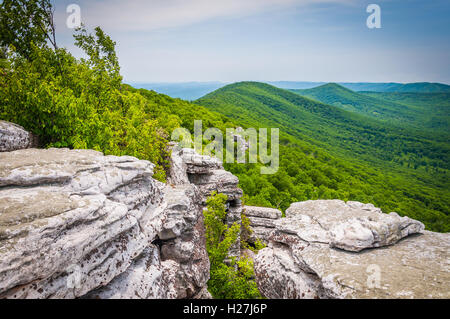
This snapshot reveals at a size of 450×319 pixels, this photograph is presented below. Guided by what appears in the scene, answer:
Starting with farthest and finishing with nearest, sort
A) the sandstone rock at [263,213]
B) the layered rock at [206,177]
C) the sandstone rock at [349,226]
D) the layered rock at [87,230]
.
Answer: the sandstone rock at [263,213], the layered rock at [206,177], the sandstone rock at [349,226], the layered rock at [87,230]

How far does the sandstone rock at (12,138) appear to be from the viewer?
9422 mm

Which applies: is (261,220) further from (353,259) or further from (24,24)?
(24,24)

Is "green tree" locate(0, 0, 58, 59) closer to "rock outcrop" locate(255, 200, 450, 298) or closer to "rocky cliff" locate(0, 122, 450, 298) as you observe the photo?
"rocky cliff" locate(0, 122, 450, 298)

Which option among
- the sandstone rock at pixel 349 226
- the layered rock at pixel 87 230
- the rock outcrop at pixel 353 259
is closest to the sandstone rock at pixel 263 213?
the sandstone rock at pixel 349 226

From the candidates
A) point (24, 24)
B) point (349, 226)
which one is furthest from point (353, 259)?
point (24, 24)

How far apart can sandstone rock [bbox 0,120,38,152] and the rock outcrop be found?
12089 mm

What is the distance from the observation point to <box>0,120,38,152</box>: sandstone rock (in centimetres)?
942

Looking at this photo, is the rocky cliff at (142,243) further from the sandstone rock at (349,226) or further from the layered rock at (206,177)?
the layered rock at (206,177)

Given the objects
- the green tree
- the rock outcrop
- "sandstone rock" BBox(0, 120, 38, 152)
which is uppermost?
the green tree

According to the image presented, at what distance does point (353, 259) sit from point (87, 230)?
946cm

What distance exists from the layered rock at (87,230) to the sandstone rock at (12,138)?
148 centimetres

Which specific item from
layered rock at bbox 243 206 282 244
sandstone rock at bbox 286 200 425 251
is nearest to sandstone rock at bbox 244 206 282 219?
layered rock at bbox 243 206 282 244
